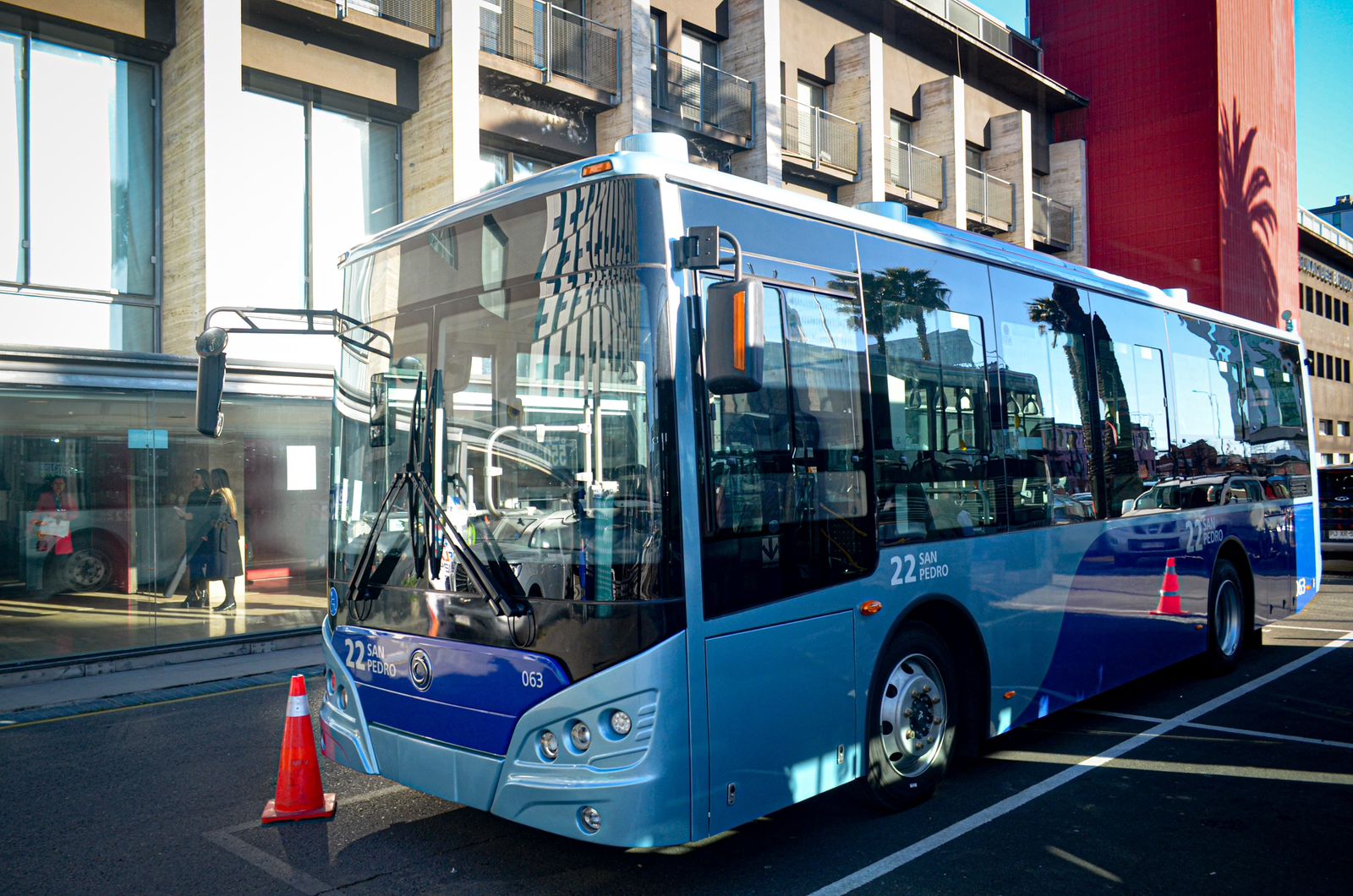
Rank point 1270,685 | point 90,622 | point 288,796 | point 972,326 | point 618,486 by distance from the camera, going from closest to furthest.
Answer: point 618,486
point 288,796
point 972,326
point 1270,685
point 90,622

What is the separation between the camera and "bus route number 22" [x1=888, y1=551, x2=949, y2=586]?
538 centimetres

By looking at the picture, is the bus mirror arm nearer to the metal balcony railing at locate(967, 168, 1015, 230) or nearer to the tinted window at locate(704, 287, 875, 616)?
the tinted window at locate(704, 287, 875, 616)

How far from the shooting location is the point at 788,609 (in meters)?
4.73

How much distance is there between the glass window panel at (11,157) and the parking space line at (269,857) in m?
9.53

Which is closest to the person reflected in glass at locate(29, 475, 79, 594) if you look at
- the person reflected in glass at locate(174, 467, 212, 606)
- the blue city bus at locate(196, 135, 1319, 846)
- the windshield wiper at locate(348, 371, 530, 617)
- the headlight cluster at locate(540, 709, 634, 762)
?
the person reflected in glass at locate(174, 467, 212, 606)

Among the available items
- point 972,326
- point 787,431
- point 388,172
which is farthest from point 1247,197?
point 787,431

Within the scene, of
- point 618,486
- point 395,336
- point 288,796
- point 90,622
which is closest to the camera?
point 618,486

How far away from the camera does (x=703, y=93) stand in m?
19.3

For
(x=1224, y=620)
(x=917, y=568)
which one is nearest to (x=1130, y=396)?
(x=1224, y=620)

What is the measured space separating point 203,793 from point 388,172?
11.7 m

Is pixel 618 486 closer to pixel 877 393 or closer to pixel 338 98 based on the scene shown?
pixel 877 393

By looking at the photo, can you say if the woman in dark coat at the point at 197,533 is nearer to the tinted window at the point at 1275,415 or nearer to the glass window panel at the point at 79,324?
the glass window panel at the point at 79,324

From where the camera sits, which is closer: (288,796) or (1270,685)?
(288,796)

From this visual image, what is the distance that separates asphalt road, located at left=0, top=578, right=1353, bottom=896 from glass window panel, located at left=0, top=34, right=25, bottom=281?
23.5 ft
